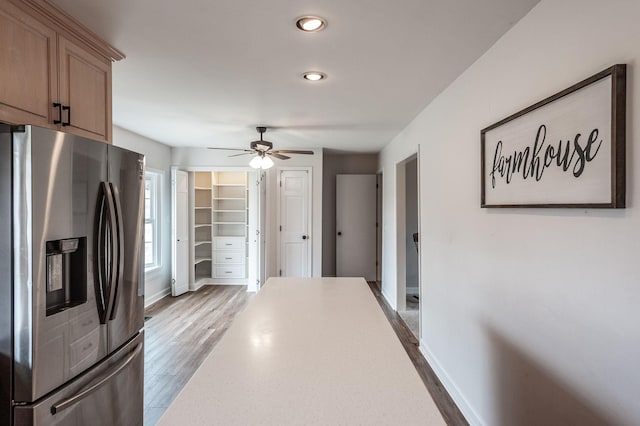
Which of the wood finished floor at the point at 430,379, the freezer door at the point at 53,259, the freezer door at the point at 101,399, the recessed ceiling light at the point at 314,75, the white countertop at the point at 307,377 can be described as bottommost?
the wood finished floor at the point at 430,379

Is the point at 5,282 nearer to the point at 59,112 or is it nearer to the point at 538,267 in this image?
the point at 59,112

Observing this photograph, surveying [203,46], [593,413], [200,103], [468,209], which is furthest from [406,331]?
[203,46]

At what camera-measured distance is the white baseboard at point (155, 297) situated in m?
5.16

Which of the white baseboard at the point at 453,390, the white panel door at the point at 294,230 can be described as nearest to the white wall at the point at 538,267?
the white baseboard at the point at 453,390

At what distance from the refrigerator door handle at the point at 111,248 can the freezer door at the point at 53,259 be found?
1.9 inches

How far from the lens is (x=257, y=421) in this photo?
0.93 meters

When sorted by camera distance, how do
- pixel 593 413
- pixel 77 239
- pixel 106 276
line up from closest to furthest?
1. pixel 593 413
2. pixel 77 239
3. pixel 106 276

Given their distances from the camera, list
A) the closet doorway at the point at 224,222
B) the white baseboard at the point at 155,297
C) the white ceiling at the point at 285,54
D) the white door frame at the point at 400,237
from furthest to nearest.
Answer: the closet doorway at the point at 224,222, the white baseboard at the point at 155,297, the white door frame at the point at 400,237, the white ceiling at the point at 285,54

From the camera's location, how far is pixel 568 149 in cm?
141

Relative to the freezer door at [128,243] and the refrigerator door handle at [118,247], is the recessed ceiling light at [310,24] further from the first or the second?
the refrigerator door handle at [118,247]

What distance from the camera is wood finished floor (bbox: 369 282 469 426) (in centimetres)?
245

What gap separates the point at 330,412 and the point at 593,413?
3.29 ft

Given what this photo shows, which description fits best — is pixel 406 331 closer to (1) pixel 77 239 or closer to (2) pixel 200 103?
(2) pixel 200 103

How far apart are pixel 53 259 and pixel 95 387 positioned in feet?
1.99
